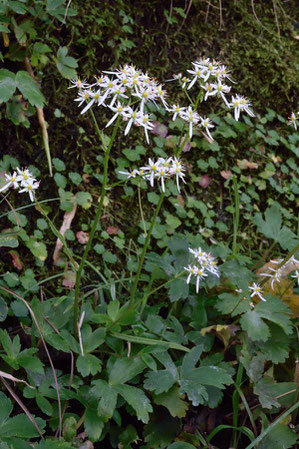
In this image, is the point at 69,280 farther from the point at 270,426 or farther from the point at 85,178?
the point at 270,426

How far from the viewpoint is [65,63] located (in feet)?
7.77

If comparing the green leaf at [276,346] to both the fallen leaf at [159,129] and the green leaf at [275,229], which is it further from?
the fallen leaf at [159,129]

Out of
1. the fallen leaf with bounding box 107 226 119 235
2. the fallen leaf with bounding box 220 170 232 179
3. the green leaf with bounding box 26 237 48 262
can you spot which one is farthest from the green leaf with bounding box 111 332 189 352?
the fallen leaf with bounding box 220 170 232 179

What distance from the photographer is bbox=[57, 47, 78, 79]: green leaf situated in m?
2.37

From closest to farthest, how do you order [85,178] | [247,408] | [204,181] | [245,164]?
[247,408], [85,178], [204,181], [245,164]

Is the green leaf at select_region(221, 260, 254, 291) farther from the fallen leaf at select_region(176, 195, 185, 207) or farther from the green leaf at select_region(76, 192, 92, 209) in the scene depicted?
the green leaf at select_region(76, 192, 92, 209)

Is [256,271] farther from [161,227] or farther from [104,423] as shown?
[104,423]

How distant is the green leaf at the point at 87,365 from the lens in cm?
173

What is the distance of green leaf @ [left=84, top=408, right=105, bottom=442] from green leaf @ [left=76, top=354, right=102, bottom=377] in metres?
0.13

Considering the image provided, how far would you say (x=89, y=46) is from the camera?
253 cm

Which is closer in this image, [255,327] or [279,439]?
[279,439]

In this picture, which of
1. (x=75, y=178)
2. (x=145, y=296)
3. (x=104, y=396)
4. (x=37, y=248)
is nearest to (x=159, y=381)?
(x=104, y=396)

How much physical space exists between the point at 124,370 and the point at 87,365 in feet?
0.45

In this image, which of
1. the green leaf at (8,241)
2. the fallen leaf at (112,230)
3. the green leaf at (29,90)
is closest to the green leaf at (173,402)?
the green leaf at (8,241)
